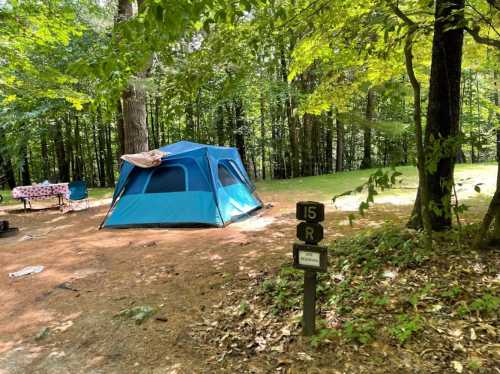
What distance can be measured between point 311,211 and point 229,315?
123 cm

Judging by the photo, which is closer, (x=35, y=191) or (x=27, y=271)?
(x=27, y=271)

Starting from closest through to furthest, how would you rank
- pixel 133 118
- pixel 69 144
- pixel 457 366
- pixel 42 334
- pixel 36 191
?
pixel 457 366 < pixel 42 334 < pixel 133 118 < pixel 36 191 < pixel 69 144

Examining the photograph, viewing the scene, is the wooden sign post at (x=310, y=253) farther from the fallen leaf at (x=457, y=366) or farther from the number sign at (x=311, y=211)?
the fallen leaf at (x=457, y=366)

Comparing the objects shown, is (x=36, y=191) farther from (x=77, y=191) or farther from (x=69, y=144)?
(x=69, y=144)

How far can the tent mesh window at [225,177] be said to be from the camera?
282 inches

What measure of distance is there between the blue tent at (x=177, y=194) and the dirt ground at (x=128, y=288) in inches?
12.6

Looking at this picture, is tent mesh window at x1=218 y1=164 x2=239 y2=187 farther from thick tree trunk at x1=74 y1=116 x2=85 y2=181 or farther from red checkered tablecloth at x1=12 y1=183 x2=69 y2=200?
thick tree trunk at x1=74 y1=116 x2=85 y2=181

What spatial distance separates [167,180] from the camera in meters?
6.83

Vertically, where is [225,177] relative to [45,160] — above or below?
below

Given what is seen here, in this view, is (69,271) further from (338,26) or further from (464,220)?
(464,220)

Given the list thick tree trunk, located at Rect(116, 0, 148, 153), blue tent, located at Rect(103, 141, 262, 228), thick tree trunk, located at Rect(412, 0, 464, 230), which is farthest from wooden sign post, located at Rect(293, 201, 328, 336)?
thick tree trunk, located at Rect(116, 0, 148, 153)

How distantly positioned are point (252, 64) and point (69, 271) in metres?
3.45

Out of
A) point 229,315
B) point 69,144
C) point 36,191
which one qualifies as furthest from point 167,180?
point 69,144

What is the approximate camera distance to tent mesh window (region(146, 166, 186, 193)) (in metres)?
6.78
